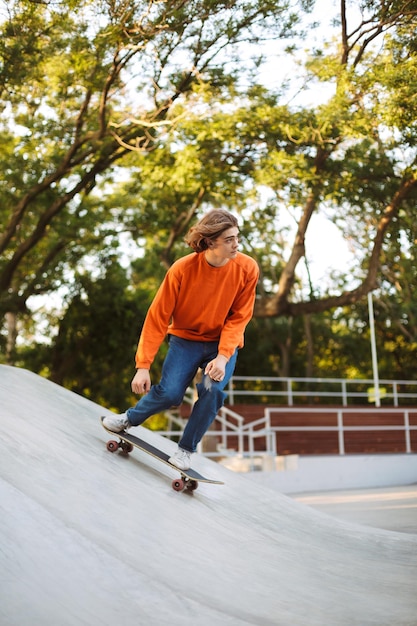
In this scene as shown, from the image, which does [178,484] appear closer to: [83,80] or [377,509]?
[377,509]

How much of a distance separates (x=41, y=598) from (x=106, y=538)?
2.19 ft

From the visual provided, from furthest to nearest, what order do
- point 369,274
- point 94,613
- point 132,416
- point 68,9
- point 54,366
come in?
point 54,366 < point 369,274 < point 68,9 < point 132,416 < point 94,613

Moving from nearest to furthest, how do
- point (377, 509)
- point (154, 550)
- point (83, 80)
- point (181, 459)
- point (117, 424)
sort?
point (154, 550) → point (181, 459) → point (117, 424) → point (377, 509) → point (83, 80)

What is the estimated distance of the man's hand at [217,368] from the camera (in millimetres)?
4598

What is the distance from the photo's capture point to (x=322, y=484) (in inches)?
615

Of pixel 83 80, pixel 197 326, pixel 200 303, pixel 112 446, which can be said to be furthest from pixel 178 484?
pixel 83 80

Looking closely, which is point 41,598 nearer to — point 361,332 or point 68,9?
point 68,9

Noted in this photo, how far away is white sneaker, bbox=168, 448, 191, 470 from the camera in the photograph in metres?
4.82

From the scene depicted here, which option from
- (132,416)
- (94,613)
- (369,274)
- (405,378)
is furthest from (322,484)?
(405,378)

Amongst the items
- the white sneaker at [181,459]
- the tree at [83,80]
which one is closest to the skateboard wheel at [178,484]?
the white sneaker at [181,459]

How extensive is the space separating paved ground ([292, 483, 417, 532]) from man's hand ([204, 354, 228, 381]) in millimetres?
2766

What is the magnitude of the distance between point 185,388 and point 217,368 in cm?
43

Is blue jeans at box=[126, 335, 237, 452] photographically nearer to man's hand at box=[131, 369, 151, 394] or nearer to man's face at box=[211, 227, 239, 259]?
man's hand at box=[131, 369, 151, 394]

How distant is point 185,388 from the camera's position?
494cm
